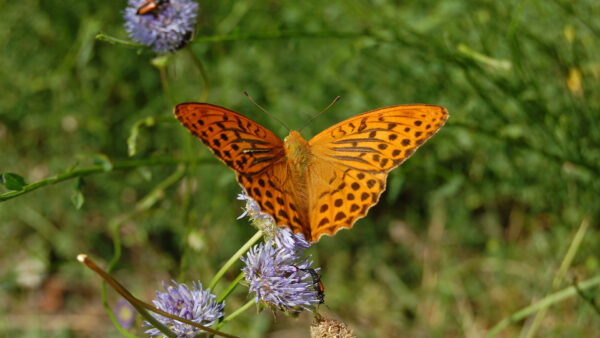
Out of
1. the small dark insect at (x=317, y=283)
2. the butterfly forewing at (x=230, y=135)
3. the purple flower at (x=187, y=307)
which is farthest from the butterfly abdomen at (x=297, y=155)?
the purple flower at (x=187, y=307)

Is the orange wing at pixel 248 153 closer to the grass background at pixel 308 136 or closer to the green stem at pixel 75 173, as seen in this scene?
the green stem at pixel 75 173

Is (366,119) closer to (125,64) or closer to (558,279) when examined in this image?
(558,279)

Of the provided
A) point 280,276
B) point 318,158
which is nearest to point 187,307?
point 280,276

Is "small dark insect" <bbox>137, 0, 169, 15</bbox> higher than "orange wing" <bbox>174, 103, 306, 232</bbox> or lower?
higher

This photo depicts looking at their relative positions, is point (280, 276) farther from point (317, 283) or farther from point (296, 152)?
point (296, 152)

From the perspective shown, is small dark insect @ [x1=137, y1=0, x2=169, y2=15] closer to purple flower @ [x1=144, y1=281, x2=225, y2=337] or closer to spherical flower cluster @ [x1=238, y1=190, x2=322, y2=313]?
spherical flower cluster @ [x1=238, y1=190, x2=322, y2=313]

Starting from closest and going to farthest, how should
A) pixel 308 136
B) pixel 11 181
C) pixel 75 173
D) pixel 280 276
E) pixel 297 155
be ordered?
1. pixel 11 181
2. pixel 280 276
3. pixel 75 173
4. pixel 297 155
5. pixel 308 136

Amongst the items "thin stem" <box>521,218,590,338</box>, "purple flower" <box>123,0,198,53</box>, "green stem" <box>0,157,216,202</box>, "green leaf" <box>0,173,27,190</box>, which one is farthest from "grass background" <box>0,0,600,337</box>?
"green leaf" <box>0,173,27,190</box>
